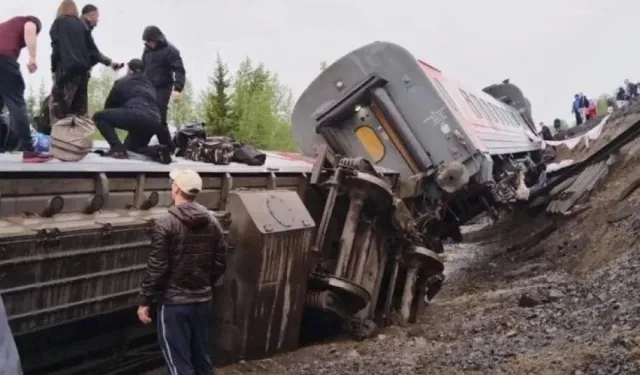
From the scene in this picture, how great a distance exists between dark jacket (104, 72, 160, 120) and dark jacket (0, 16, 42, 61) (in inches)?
30.6

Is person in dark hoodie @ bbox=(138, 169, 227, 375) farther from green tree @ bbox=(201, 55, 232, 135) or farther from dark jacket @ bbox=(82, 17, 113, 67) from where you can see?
green tree @ bbox=(201, 55, 232, 135)

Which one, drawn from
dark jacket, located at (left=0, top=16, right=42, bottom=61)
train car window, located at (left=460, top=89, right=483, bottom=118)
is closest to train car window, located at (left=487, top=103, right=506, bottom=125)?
train car window, located at (left=460, top=89, right=483, bottom=118)

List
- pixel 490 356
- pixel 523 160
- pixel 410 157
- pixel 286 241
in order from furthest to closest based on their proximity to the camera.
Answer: pixel 523 160 < pixel 410 157 < pixel 286 241 < pixel 490 356

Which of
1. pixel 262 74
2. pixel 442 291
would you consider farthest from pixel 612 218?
pixel 262 74

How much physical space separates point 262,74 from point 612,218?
2839cm

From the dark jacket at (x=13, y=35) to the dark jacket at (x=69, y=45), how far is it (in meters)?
0.17

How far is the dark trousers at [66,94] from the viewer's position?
5.68m

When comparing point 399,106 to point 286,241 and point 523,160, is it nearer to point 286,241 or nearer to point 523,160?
point 286,241

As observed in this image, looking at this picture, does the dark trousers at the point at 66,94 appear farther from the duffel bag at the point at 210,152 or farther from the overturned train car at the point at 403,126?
the overturned train car at the point at 403,126

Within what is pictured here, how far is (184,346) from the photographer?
3818 mm

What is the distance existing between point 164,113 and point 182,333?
343cm

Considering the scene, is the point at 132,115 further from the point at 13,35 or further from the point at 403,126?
the point at 403,126

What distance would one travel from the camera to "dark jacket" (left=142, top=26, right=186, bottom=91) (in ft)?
21.8

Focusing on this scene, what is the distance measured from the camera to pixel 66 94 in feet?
18.7
